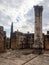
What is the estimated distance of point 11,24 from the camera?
75.5 ft

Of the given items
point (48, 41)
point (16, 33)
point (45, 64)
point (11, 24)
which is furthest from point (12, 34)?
point (45, 64)

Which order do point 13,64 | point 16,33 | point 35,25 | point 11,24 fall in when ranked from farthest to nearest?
point 11,24 → point 16,33 → point 35,25 → point 13,64

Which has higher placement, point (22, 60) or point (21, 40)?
point (21, 40)

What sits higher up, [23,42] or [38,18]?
[38,18]

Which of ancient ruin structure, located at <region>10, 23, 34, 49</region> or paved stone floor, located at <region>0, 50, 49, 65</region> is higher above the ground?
ancient ruin structure, located at <region>10, 23, 34, 49</region>

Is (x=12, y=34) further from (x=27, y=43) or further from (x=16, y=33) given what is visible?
(x=27, y=43)

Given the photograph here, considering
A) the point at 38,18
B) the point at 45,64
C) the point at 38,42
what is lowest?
the point at 45,64

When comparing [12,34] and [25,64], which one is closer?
[25,64]

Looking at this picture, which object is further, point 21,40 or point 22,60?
point 21,40

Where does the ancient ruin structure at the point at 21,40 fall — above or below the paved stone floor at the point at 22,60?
above

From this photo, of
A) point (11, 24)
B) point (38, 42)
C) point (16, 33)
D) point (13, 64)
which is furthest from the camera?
point (11, 24)

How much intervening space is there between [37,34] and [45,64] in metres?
5.96

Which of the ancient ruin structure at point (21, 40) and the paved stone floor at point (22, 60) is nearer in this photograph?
the paved stone floor at point (22, 60)

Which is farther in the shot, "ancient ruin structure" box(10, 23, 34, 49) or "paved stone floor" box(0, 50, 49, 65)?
"ancient ruin structure" box(10, 23, 34, 49)
